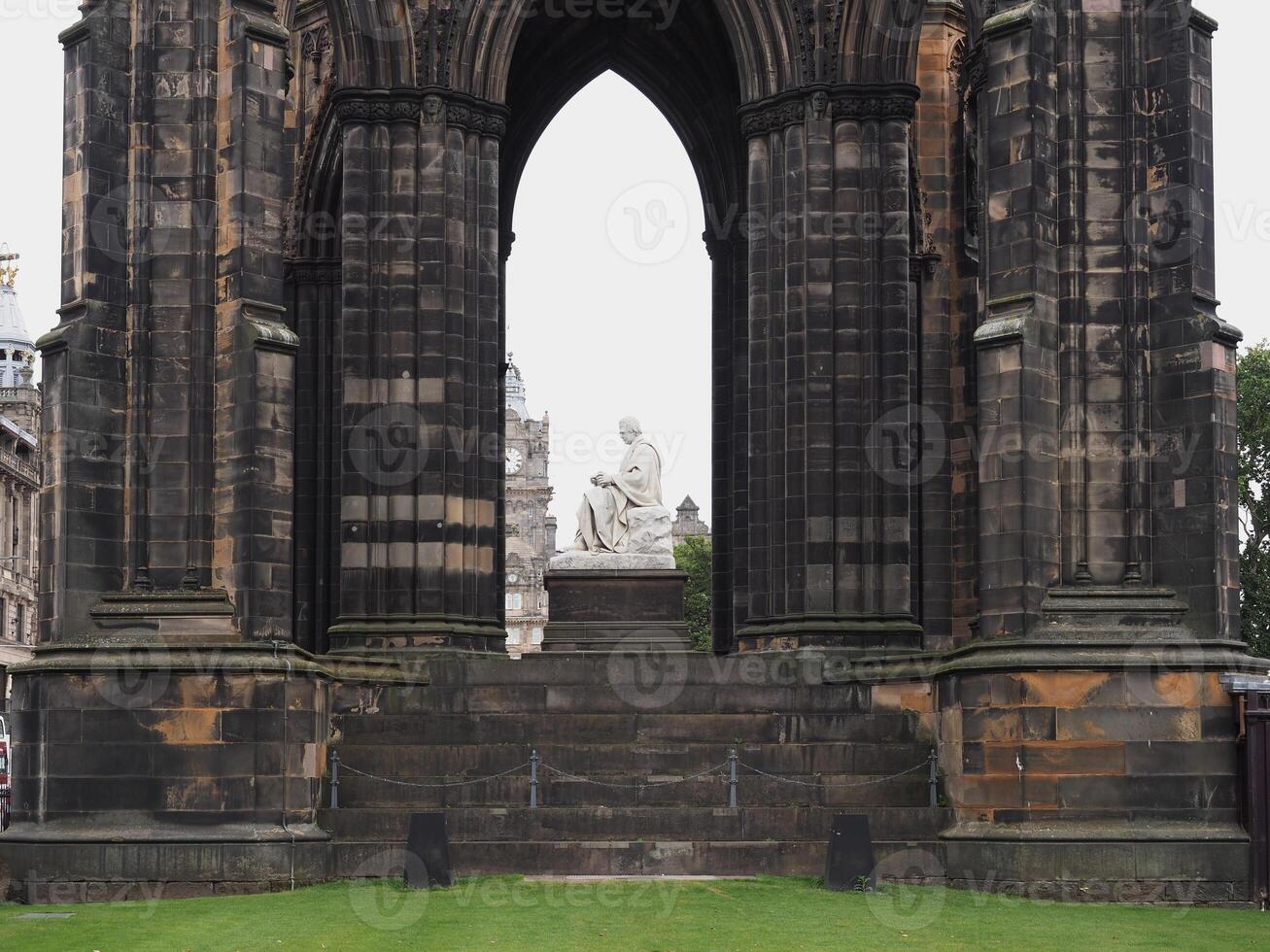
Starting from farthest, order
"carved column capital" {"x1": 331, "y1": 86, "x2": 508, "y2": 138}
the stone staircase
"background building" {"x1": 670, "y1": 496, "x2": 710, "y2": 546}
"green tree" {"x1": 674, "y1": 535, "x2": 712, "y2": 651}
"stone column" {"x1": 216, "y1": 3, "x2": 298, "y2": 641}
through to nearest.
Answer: "background building" {"x1": 670, "y1": 496, "x2": 710, "y2": 546}
"green tree" {"x1": 674, "y1": 535, "x2": 712, "y2": 651}
"carved column capital" {"x1": 331, "y1": 86, "x2": 508, "y2": 138}
"stone column" {"x1": 216, "y1": 3, "x2": 298, "y2": 641}
the stone staircase

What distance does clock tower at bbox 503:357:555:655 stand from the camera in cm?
14038

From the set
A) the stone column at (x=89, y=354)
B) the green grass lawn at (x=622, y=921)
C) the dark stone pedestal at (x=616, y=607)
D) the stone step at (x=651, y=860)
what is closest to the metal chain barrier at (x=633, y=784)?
the stone step at (x=651, y=860)

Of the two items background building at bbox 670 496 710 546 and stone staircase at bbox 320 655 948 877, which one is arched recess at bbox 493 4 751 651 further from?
background building at bbox 670 496 710 546

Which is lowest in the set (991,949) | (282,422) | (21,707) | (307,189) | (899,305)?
(991,949)

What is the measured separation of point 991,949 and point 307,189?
2575 cm

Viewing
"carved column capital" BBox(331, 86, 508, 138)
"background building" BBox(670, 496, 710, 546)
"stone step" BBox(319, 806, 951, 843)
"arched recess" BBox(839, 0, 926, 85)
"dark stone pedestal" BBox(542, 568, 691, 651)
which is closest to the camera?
"stone step" BBox(319, 806, 951, 843)

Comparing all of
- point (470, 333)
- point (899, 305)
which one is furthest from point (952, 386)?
point (470, 333)

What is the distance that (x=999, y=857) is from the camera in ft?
87.8

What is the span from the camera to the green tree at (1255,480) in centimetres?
6016

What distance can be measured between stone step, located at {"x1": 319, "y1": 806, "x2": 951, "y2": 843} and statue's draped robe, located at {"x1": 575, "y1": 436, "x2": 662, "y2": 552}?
952 centimetres

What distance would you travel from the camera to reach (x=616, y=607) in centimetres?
3666

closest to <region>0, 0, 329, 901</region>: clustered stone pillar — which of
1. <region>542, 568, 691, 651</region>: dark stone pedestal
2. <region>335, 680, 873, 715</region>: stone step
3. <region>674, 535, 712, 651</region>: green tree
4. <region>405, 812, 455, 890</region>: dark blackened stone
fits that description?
<region>405, 812, 455, 890</region>: dark blackened stone

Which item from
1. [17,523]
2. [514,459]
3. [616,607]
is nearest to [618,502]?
[616,607]

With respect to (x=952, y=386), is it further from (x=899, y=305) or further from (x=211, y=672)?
(x=211, y=672)
